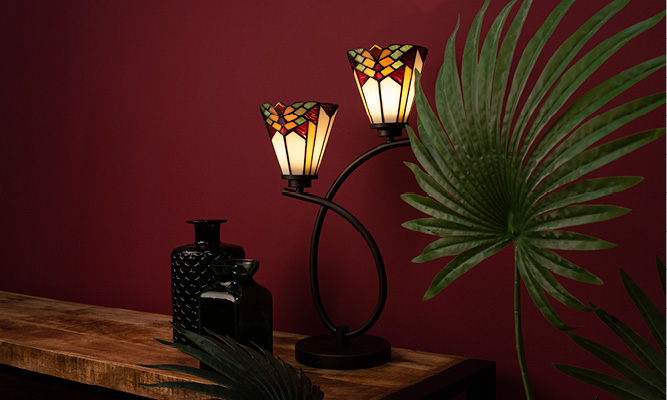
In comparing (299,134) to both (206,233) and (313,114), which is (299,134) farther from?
(206,233)

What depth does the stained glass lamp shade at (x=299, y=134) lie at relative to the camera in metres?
1.36

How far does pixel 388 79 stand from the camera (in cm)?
131

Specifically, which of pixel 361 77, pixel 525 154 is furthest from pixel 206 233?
pixel 525 154

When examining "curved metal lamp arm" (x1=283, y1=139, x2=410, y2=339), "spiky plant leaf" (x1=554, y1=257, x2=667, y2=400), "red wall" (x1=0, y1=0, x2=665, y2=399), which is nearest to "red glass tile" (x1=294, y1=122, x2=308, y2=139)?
"curved metal lamp arm" (x1=283, y1=139, x2=410, y2=339)

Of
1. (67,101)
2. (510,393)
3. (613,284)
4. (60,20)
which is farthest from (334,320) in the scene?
(60,20)

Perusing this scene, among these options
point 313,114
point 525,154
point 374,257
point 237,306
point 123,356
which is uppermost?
point 313,114

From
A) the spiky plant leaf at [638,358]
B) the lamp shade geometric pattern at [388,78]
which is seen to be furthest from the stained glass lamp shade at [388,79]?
the spiky plant leaf at [638,358]

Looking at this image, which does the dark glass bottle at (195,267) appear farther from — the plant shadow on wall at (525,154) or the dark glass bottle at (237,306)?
the plant shadow on wall at (525,154)

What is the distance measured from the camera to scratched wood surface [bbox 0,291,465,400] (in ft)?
4.07

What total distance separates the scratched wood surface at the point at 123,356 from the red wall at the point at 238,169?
0.53ft

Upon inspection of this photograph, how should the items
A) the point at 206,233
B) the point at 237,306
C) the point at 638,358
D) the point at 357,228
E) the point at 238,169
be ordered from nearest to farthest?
1. the point at 638,358
2. the point at 237,306
3. the point at 357,228
4. the point at 206,233
5. the point at 238,169

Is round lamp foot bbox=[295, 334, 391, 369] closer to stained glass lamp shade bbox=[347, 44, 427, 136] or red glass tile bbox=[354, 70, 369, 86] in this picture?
stained glass lamp shade bbox=[347, 44, 427, 136]

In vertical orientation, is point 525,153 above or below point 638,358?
above

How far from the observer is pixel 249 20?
183 cm
